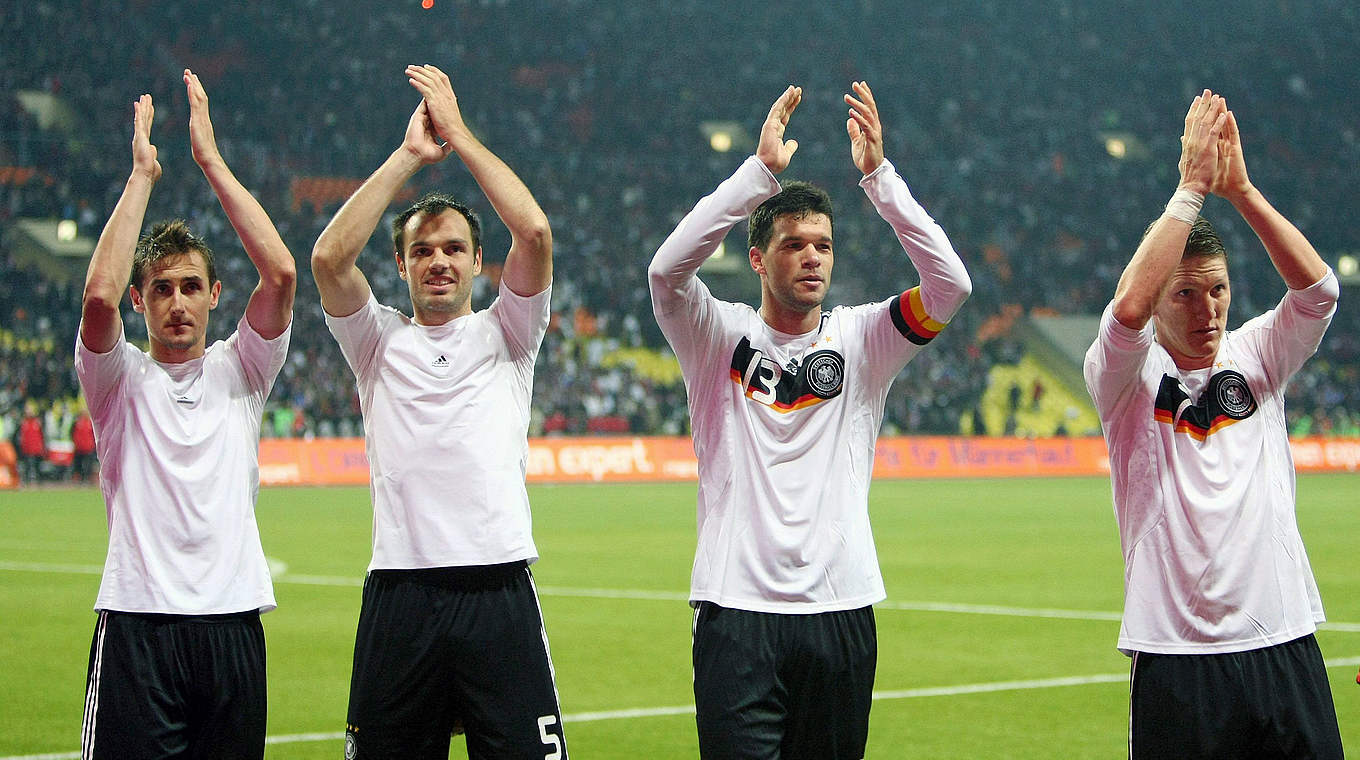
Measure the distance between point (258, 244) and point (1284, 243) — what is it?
10.3 feet

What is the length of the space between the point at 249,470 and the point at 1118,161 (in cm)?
4379

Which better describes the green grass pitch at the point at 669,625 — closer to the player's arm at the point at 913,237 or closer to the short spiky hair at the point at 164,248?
the short spiky hair at the point at 164,248

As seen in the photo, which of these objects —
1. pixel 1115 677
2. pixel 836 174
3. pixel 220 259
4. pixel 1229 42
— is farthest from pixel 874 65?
pixel 1115 677

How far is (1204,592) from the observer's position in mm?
4320

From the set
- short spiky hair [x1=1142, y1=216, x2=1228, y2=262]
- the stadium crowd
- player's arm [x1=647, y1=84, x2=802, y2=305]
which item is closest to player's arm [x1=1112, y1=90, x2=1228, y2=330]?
short spiky hair [x1=1142, y1=216, x2=1228, y2=262]

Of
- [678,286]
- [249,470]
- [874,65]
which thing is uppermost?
[874,65]

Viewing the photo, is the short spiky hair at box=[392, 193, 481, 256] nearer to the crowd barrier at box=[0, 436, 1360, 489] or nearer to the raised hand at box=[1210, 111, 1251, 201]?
the raised hand at box=[1210, 111, 1251, 201]

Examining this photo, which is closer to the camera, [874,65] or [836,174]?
[836,174]

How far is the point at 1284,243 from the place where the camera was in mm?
4441

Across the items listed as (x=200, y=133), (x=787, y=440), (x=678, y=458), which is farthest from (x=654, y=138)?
(x=787, y=440)

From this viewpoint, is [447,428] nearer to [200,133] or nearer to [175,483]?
[175,483]

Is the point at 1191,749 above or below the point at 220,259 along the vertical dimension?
below

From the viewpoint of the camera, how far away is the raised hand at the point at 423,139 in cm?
504

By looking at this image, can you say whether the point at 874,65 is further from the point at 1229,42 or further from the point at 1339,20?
the point at 1339,20
